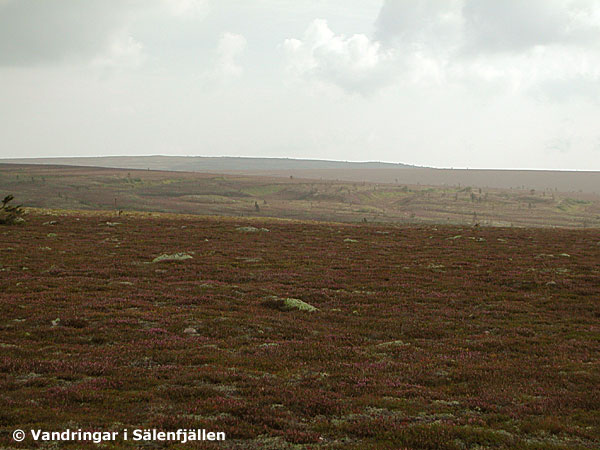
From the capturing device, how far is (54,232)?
4456 cm

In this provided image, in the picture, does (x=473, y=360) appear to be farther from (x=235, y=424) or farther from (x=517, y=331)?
(x=235, y=424)

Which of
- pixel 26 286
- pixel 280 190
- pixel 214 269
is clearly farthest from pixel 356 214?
pixel 26 286

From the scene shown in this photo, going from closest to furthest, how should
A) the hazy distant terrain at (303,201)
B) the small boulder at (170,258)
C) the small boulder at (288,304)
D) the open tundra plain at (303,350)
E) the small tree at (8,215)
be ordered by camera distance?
1. the open tundra plain at (303,350)
2. the small boulder at (288,304)
3. the small boulder at (170,258)
4. the small tree at (8,215)
5. the hazy distant terrain at (303,201)

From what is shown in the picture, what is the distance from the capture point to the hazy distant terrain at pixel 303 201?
11381 centimetres

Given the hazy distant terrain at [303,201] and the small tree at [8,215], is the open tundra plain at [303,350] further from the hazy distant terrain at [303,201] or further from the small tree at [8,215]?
the hazy distant terrain at [303,201]

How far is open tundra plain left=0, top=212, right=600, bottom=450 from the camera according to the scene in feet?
30.5

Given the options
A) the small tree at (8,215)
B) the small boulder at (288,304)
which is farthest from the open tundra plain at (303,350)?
the small tree at (8,215)

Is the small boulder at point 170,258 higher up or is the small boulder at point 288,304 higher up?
the small boulder at point 288,304

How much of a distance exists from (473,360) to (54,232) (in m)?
39.8

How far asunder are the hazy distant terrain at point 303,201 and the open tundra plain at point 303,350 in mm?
75190

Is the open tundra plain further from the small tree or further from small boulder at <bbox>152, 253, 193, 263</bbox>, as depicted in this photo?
the small tree

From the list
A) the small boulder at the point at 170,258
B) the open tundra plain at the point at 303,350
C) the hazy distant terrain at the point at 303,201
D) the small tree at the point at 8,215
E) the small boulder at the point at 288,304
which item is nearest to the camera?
the open tundra plain at the point at 303,350

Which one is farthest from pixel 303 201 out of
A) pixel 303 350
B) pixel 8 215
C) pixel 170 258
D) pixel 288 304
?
pixel 303 350

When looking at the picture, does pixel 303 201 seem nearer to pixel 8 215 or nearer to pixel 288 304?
pixel 8 215
